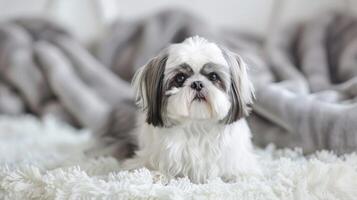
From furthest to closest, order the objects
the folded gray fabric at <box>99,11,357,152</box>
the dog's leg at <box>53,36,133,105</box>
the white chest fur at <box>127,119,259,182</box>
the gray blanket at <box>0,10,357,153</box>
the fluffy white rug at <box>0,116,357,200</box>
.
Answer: the dog's leg at <box>53,36,133,105</box> → the gray blanket at <box>0,10,357,153</box> → the folded gray fabric at <box>99,11,357,152</box> → the white chest fur at <box>127,119,259,182</box> → the fluffy white rug at <box>0,116,357,200</box>

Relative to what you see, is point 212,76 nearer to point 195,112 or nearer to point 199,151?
point 195,112

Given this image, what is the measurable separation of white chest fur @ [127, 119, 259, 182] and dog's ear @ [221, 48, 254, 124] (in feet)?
0.22

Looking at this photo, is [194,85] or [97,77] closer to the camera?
[194,85]

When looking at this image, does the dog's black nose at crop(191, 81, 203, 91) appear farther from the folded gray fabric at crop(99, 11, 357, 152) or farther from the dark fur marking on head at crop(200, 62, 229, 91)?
the folded gray fabric at crop(99, 11, 357, 152)

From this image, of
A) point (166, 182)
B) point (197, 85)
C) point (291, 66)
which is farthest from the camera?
point (291, 66)

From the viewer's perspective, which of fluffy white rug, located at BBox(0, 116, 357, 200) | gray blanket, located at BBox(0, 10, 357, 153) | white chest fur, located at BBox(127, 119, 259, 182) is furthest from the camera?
gray blanket, located at BBox(0, 10, 357, 153)

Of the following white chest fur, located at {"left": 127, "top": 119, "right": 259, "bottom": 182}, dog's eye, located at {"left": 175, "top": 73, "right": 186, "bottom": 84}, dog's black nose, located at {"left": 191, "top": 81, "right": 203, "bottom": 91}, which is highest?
dog's eye, located at {"left": 175, "top": 73, "right": 186, "bottom": 84}

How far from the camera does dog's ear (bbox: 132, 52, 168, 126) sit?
1528 millimetres

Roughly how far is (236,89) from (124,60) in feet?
4.80

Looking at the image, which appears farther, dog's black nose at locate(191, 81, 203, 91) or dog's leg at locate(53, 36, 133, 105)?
dog's leg at locate(53, 36, 133, 105)

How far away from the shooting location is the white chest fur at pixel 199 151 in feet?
5.28

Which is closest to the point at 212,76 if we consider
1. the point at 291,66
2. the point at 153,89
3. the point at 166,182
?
the point at 153,89

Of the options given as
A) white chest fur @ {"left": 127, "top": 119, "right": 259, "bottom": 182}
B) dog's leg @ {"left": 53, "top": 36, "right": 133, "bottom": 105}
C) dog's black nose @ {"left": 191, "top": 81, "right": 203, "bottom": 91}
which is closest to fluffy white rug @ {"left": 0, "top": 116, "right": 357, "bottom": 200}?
white chest fur @ {"left": 127, "top": 119, "right": 259, "bottom": 182}

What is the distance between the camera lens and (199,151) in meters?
1.62
